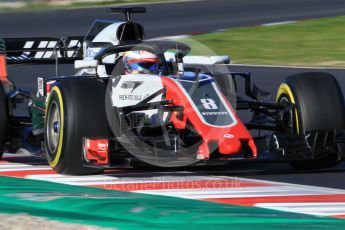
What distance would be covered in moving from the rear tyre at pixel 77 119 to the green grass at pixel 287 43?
29.3 ft

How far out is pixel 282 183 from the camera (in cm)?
780

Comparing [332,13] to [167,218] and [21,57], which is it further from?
[167,218]

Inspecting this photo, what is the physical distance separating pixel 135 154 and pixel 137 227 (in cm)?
208

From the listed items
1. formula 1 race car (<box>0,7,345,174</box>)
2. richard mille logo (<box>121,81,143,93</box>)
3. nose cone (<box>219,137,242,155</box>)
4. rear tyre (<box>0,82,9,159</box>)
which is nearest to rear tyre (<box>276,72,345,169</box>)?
formula 1 race car (<box>0,7,345,174</box>)

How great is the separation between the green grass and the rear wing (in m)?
6.97

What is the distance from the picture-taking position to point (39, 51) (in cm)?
1041

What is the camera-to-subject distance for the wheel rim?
835 cm

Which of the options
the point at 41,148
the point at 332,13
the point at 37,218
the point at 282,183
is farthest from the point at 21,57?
the point at 332,13

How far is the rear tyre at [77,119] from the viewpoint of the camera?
7.95 metres

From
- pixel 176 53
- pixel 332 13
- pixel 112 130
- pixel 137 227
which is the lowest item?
pixel 137 227

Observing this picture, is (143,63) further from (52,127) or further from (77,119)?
(77,119)

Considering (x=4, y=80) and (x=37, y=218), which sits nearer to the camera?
(x=37, y=218)

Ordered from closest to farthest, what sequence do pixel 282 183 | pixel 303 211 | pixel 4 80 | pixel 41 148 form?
pixel 303 211, pixel 282 183, pixel 41 148, pixel 4 80

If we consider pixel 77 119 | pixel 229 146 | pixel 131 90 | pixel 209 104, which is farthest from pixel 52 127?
pixel 229 146
